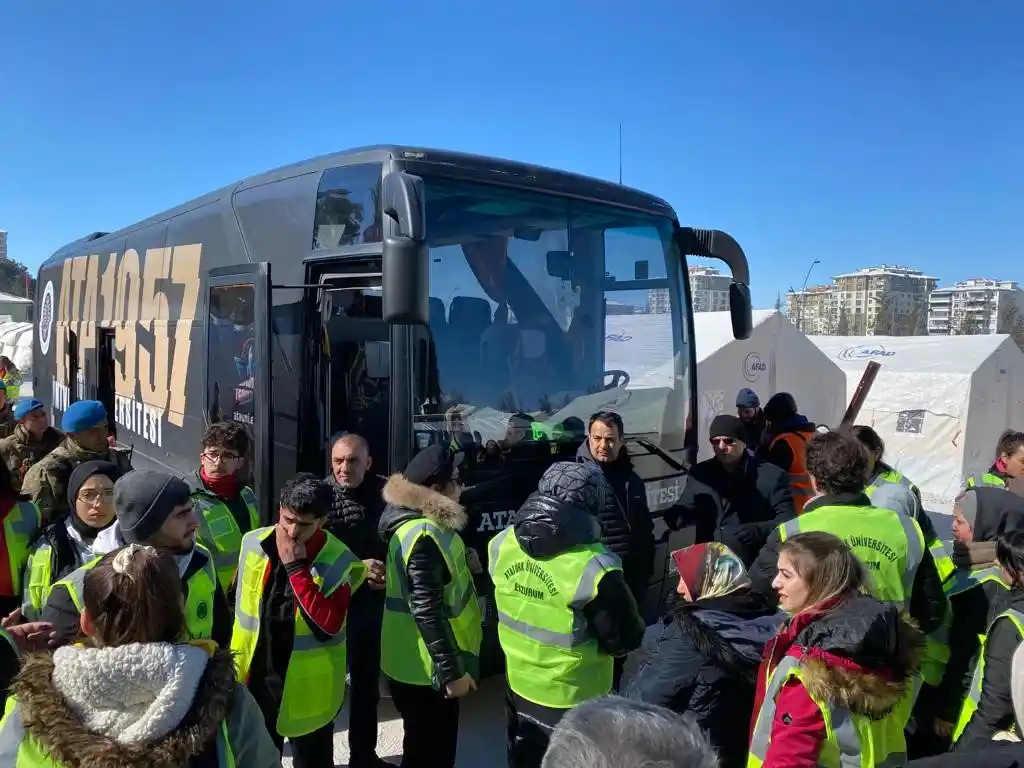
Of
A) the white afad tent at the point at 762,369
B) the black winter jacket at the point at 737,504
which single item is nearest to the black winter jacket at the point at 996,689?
the black winter jacket at the point at 737,504

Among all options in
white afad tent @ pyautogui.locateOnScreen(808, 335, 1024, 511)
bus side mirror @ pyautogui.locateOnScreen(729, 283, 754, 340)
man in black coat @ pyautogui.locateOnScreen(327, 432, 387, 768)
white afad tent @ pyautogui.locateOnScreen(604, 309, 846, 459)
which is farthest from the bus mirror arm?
white afad tent @ pyautogui.locateOnScreen(808, 335, 1024, 511)

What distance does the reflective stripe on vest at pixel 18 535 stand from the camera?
9.78ft

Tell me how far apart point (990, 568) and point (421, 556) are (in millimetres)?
2295

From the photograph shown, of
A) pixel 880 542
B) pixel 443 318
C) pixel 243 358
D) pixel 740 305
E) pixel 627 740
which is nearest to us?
pixel 627 740

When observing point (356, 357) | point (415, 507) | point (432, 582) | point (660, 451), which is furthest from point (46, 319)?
point (432, 582)

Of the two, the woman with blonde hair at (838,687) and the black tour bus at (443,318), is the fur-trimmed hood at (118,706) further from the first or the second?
the black tour bus at (443,318)

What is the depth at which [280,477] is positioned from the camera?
4.22 m

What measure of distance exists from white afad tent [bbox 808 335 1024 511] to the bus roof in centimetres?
924

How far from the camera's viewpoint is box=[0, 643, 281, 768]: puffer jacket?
1.51 meters

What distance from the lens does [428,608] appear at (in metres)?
2.89

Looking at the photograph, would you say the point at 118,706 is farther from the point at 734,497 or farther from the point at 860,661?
the point at 734,497

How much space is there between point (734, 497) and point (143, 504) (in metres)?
3.10

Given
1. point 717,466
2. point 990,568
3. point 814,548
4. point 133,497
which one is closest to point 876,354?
point 717,466

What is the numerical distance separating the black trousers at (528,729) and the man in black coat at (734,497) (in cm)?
171
